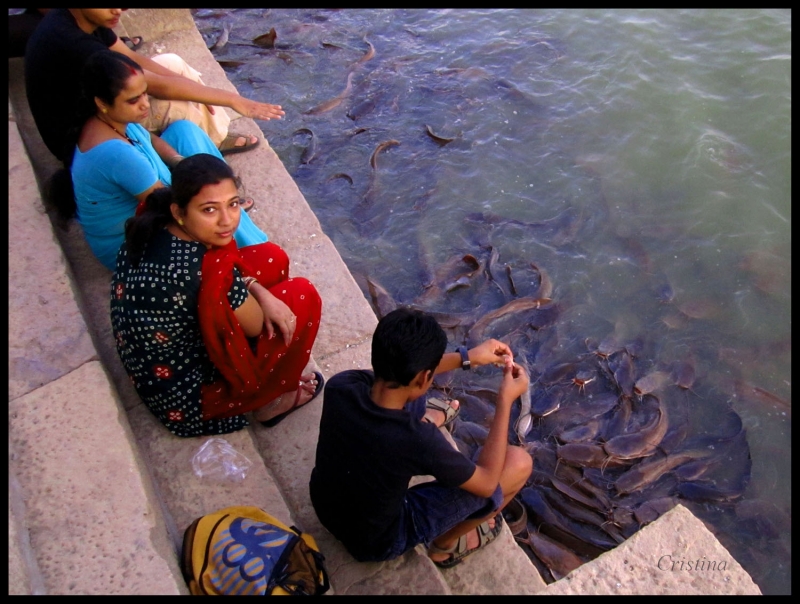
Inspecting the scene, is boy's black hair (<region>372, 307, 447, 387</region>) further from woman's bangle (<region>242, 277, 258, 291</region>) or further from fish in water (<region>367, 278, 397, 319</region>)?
fish in water (<region>367, 278, 397, 319</region>)

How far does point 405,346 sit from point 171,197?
118 centimetres

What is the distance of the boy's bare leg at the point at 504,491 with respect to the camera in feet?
9.58

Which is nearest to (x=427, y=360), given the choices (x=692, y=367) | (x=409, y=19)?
(x=692, y=367)

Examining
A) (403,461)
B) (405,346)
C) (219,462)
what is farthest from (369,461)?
(219,462)

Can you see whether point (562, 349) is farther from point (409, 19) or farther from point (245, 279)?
point (409, 19)

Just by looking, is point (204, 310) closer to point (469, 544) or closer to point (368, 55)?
point (469, 544)

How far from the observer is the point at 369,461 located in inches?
94.2

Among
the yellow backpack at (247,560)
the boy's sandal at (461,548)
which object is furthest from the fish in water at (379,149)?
the yellow backpack at (247,560)

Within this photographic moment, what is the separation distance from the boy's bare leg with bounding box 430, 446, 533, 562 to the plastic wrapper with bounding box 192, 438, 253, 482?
3.14ft

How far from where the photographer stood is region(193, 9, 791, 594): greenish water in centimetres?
506

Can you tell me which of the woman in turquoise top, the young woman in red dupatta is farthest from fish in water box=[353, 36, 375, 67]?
the young woman in red dupatta

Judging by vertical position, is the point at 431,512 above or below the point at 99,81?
below

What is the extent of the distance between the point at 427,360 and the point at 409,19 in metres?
7.18

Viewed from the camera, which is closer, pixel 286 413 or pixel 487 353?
pixel 487 353
